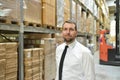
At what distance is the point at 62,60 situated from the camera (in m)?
3.30

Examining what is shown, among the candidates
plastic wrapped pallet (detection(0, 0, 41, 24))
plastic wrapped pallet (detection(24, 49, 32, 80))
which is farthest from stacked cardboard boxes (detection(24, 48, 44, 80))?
plastic wrapped pallet (detection(0, 0, 41, 24))

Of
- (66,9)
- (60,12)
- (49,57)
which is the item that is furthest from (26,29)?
(66,9)

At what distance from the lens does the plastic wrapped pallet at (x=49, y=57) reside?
17.7 feet

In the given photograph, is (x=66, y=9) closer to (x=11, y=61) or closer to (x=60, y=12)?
(x=60, y=12)

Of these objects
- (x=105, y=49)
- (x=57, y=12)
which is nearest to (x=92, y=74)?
(x=57, y=12)

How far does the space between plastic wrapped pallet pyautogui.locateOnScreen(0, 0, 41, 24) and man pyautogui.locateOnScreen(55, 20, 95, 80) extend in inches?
42.3

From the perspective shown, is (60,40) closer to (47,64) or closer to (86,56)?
(47,64)

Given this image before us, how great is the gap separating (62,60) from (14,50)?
42.3 inches

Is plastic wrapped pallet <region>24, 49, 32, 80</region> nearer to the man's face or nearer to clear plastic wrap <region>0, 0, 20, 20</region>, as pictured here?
clear plastic wrap <region>0, 0, 20, 20</region>

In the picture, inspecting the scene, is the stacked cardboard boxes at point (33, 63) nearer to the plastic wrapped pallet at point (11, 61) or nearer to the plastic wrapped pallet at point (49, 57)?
the plastic wrapped pallet at point (49, 57)

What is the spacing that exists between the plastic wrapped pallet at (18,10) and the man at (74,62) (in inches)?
42.3

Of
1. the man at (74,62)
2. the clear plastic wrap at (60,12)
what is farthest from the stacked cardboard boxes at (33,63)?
the clear plastic wrap at (60,12)

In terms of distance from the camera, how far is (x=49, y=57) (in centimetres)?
567

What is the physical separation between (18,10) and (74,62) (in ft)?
5.11
